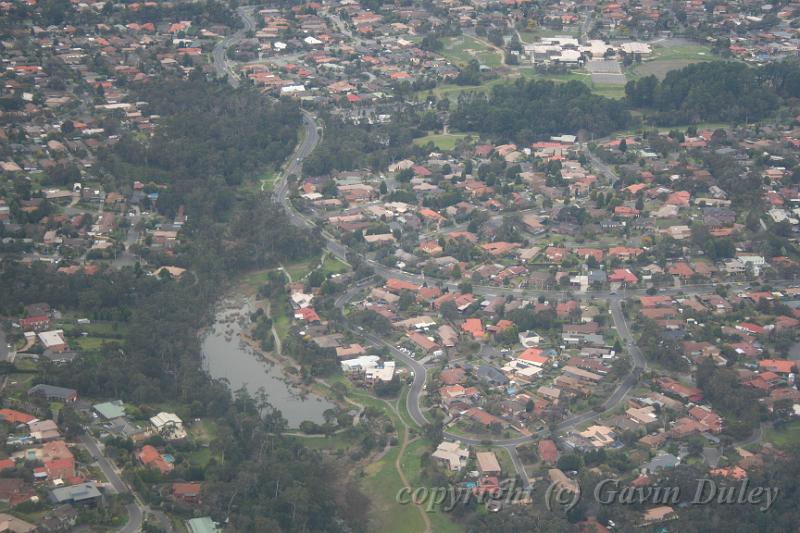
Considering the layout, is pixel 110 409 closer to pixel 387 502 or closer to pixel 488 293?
pixel 387 502

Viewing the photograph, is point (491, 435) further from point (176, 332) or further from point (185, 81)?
point (185, 81)

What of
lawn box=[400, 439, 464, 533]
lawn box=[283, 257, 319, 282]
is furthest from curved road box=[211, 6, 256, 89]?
lawn box=[400, 439, 464, 533]

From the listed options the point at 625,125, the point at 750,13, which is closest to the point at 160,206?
the point at 625,125

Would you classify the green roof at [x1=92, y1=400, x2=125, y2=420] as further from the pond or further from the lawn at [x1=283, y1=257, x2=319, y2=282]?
the lawn at [x1=283, y1=257, x2=319, y2=282]

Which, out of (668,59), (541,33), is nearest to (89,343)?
(668,59)

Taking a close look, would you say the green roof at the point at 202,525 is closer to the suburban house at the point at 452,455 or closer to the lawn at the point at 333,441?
the lawn at the point at 333,441

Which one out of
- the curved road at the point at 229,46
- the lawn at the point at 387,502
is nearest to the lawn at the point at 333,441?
the lawn at the point at 387,502
